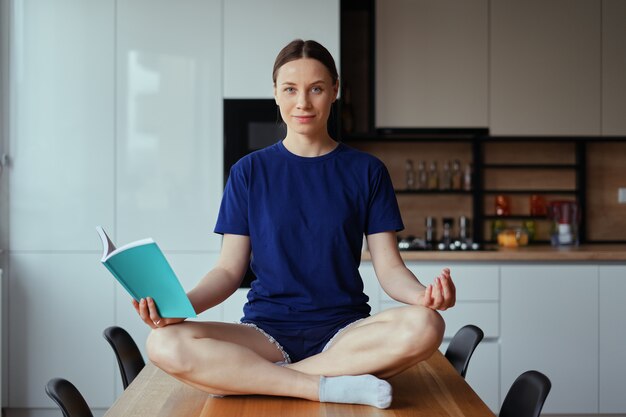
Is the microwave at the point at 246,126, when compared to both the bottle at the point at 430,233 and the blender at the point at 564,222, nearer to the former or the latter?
the bottle at the point at 430,233

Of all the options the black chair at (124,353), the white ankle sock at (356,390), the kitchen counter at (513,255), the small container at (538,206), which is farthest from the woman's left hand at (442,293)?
the small container at (538,206)

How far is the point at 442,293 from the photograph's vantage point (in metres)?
1.79

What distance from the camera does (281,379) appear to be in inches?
72.4

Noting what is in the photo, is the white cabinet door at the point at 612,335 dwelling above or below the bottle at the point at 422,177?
below

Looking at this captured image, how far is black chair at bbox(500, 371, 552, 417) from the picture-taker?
5.62 ft

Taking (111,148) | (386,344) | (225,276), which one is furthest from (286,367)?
(111,148)

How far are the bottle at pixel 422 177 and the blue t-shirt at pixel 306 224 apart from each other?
239cm

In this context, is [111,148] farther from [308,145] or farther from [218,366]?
[218,366]

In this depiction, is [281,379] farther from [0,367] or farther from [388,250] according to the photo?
[0,367]

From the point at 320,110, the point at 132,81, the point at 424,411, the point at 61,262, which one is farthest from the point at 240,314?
the point at 424,411

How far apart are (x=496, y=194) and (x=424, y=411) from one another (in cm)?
314

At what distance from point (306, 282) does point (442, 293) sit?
463 mm

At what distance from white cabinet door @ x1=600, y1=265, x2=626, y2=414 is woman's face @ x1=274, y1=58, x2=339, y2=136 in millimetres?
2379

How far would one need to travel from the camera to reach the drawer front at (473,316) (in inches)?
155
